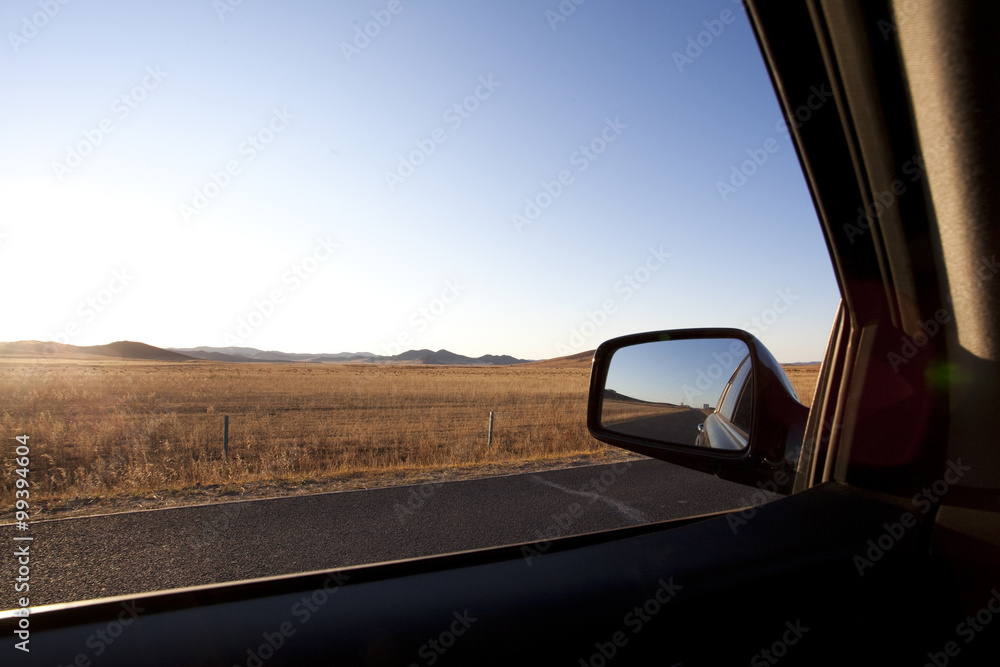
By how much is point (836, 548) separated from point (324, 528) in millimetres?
5666

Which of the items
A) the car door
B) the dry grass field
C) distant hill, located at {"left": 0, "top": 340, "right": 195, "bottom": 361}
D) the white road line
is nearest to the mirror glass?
the car door

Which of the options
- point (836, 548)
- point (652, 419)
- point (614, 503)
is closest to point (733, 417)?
point (652, 419)

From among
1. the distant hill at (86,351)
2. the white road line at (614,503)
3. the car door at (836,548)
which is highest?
the distant hill at (86,351)

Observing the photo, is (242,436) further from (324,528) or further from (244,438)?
(324,528)

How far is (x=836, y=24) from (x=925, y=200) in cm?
46

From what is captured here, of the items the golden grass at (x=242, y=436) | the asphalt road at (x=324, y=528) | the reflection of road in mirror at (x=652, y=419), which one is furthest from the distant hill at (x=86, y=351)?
the reflection of road in mirror at (x=652, y=419)

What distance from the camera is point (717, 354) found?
2.57 metres

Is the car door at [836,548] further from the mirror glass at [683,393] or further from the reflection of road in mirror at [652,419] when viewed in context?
the reflection of road in mirror at [652,419]

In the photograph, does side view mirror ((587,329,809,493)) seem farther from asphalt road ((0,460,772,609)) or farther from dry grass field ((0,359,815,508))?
dry grass field ((0,359,815,508))

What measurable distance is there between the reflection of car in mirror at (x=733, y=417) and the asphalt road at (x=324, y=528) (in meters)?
3.35

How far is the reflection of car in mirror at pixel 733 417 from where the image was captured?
7.09ft

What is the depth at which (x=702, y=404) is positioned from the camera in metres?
2.62

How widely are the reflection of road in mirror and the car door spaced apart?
0.75 meters

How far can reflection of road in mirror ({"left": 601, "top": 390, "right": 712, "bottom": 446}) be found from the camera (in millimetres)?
2591
